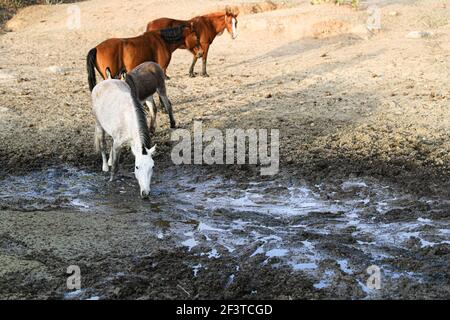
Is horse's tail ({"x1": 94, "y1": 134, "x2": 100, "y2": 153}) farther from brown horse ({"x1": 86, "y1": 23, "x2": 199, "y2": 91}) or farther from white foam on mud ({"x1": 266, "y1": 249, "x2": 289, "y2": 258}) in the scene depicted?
white foam on mud ({"x1": 266, "y1": 249, "x2": 289, "y2": 258})

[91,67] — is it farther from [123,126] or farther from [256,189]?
[256,189]

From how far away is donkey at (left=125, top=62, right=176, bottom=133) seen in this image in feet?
27.7

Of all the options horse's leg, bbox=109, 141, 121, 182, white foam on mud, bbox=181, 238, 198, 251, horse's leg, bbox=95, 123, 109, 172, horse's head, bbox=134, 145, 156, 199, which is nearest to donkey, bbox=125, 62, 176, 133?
horse's leg, bbox=95, 123, 109, 172

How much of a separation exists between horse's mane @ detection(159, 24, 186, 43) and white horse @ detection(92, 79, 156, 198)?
3.23 m

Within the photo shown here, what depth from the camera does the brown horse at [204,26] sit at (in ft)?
39.5

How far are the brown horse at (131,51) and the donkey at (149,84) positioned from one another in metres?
0.57

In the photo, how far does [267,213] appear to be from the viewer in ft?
21.1

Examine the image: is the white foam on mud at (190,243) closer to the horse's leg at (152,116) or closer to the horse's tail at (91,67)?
the horse's leg at (152,116)

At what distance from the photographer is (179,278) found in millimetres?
4961

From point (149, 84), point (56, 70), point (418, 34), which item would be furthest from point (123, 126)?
point (418, 34)

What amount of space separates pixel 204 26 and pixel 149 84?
436 centimetres

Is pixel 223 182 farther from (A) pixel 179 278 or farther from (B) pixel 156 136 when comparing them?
(A) pixel 179 278

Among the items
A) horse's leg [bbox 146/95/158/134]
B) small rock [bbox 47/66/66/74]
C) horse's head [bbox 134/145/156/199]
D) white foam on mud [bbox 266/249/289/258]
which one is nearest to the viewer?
white foam on mud [bbox 266/249/289/258]
